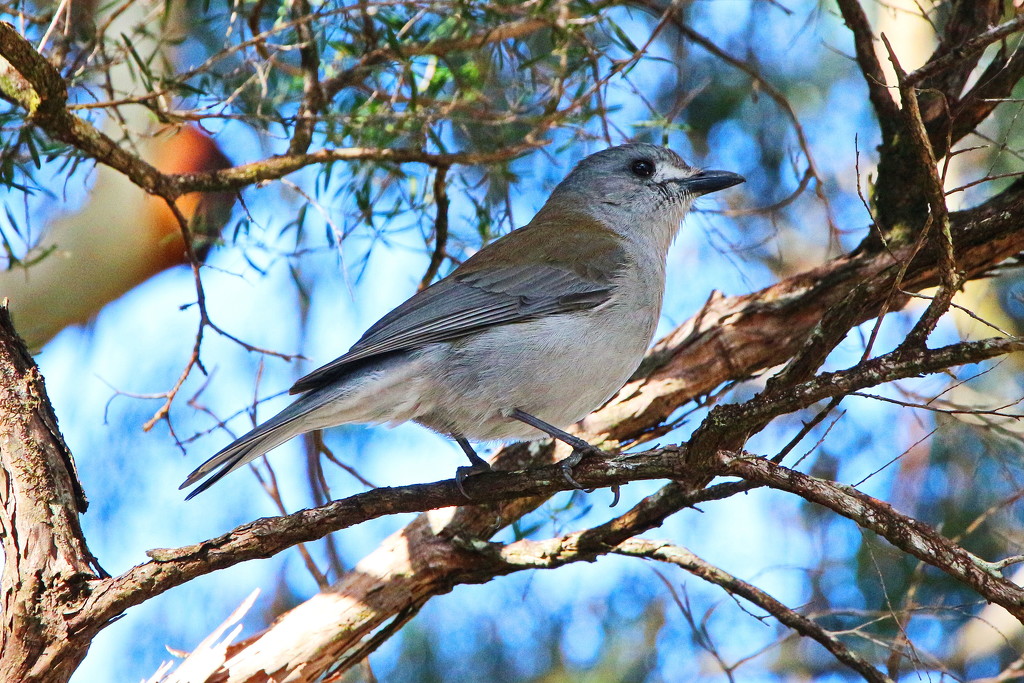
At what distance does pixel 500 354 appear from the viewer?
3.75 meters

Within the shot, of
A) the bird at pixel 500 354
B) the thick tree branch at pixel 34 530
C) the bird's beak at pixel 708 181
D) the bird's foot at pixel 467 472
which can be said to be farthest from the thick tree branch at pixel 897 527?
the bird's beak at pixel 708 181

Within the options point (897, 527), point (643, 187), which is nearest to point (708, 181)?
point (643, 187)

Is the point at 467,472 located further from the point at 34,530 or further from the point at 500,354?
the point at 34,530

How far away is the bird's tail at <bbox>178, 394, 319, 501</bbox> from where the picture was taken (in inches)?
123

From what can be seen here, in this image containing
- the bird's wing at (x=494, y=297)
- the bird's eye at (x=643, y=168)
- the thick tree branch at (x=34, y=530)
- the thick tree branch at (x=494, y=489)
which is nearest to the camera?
the thick tree branch at (x=494, y=489)

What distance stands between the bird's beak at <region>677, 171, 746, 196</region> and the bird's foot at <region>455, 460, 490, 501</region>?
72.7 inches

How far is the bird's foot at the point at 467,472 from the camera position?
3375 mm

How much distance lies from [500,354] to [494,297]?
13.6 inches

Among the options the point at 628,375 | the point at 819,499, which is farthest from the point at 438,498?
the point at 819,499

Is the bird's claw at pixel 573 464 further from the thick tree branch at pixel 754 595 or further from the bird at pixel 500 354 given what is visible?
the thick tree branch at pixel 754 595

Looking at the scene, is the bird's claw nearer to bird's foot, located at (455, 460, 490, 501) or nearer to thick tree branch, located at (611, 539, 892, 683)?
bird's foot, located at (455, 460, 490, 501)

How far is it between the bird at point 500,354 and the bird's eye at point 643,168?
654 millimetres

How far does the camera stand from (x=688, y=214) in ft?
16.2

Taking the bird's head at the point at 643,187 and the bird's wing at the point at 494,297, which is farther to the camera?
the bird's head at the point at 643,187
